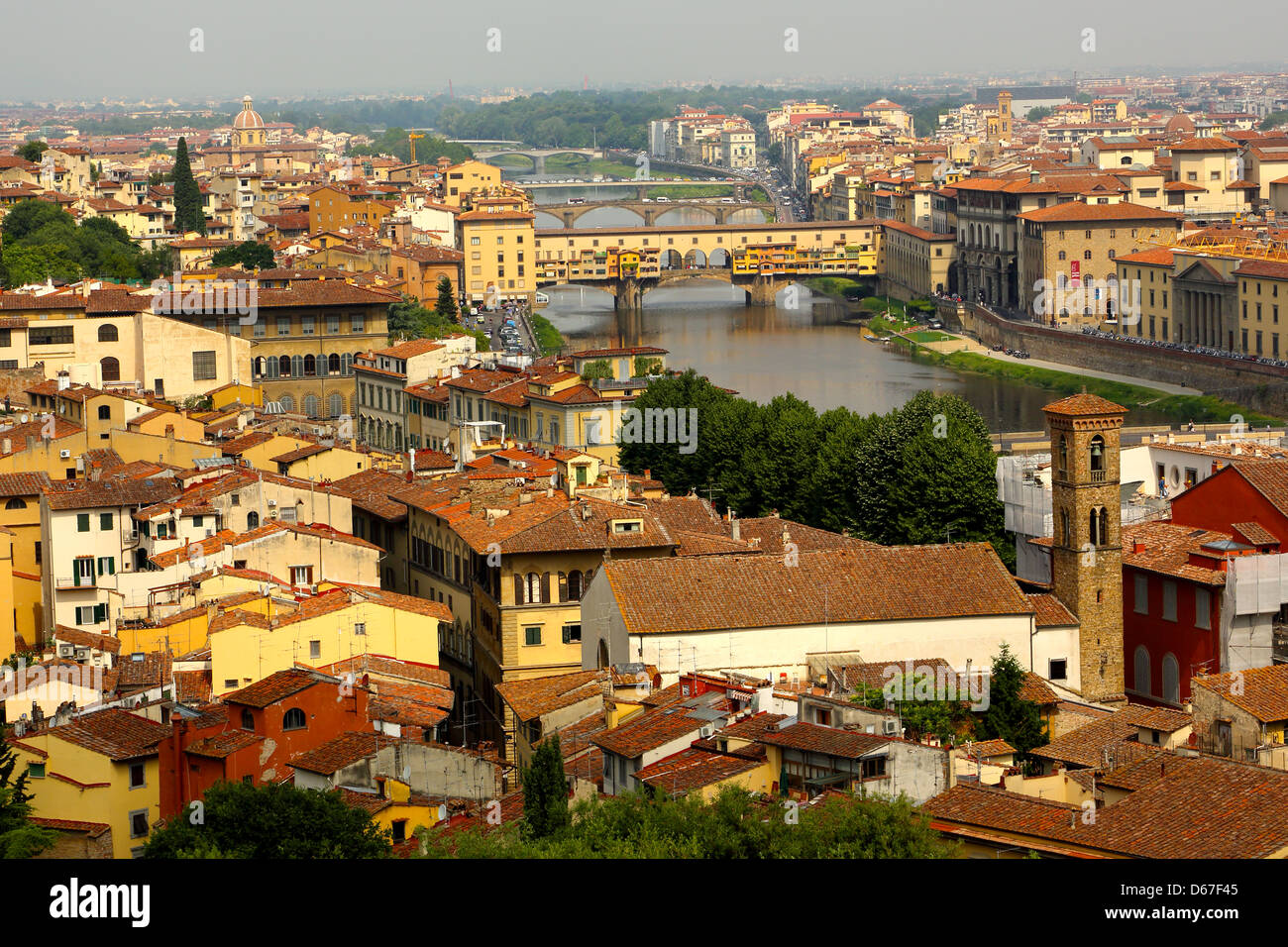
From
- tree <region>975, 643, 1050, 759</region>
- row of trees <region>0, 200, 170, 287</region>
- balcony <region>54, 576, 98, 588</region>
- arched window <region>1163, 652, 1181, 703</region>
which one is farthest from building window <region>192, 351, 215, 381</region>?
tree <region>975, 643, 1050, 759</region>

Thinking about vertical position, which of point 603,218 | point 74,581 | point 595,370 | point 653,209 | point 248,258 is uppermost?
point 653,209

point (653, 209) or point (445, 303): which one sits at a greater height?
point (653, 209)

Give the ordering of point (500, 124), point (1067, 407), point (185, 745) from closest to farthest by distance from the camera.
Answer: point (185, 745)
point (1067, 407)
point (500, 124)

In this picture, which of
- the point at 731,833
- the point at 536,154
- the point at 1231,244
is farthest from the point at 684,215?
the point at 731,833

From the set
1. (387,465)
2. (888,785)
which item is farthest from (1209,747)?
(387,465)

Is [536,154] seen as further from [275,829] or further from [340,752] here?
[275,829]
